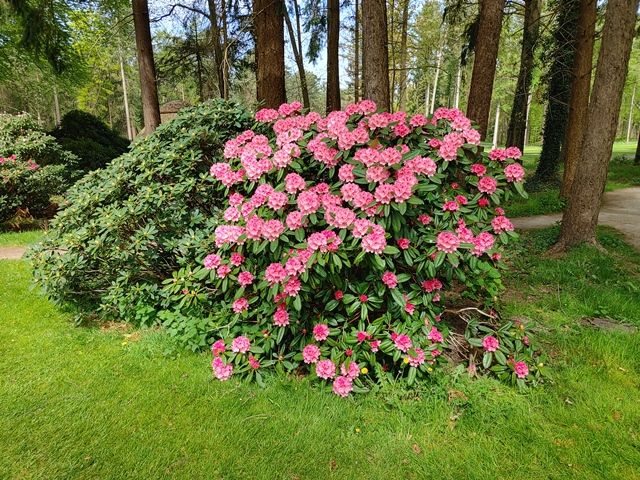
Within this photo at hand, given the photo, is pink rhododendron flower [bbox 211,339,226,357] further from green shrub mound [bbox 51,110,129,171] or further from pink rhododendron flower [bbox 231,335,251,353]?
green shrub mound [bbox 51,110,129,171]

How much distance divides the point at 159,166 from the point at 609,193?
12038 mm

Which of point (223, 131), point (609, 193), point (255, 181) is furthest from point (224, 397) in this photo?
point (609, 193)

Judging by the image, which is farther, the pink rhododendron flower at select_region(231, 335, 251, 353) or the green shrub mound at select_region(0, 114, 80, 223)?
the green shrub mound at select_region(0, 114, 80, 223)

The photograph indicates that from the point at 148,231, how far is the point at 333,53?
8345mm

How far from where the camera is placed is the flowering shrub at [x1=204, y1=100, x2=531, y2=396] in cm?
242

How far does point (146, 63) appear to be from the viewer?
302 inches

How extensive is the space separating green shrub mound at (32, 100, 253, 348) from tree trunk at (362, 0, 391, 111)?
6.37 feet

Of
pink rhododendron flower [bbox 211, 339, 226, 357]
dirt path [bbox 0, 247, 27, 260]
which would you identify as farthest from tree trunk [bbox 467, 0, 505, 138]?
dirt path [bbox 0, 247, 27, 260]

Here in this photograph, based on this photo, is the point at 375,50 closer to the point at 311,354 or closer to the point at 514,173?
the point at 514,173

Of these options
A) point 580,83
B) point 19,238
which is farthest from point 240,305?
point 580,83

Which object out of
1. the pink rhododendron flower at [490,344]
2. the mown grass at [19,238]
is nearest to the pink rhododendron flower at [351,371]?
the pink rhododendron flower at [490,344]

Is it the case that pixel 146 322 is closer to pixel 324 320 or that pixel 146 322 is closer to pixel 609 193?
pixel 324 320

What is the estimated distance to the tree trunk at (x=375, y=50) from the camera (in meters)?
4.57

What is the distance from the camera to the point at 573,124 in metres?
7.89
